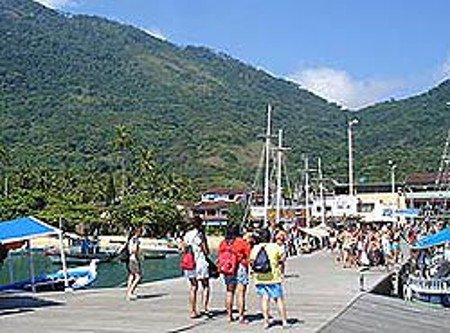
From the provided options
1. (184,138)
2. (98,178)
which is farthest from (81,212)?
(184,138)

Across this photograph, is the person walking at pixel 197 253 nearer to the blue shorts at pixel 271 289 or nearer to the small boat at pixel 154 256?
the blue shorts at pixel 271 289

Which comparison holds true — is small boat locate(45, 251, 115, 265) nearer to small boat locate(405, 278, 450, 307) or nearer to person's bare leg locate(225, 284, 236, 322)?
small boat locate(405, 278, 450, 307)

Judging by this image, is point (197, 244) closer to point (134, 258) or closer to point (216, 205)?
point (134, 258)

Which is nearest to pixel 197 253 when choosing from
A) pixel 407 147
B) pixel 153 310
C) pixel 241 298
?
pixel 241 298

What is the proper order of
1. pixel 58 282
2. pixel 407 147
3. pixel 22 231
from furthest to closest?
pixel 407 147 → pixel 58 282 → pixel 22 231

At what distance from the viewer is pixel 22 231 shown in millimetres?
18828

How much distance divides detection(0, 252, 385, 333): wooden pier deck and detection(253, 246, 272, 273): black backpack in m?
0.96

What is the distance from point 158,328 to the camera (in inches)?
546

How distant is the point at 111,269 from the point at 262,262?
43.6m

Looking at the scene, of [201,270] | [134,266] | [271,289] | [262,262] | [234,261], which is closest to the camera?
[262,262]

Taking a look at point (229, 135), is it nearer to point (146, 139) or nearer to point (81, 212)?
point (146, 139)

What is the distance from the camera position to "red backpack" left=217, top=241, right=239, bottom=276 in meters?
14.1

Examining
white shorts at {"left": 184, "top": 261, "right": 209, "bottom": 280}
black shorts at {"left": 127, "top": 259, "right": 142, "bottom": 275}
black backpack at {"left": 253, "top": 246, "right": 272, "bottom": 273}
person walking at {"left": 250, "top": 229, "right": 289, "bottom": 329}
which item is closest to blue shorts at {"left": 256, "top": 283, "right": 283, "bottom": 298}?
person walking at {"left": 250, "top": 229, "right": 289, "bottom": 329}

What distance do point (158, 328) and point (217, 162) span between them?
160 m
